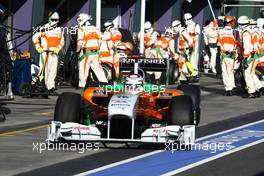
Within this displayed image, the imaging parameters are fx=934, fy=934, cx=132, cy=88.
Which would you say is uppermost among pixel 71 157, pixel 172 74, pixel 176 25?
pixel 176 25

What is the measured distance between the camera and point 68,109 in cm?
1366

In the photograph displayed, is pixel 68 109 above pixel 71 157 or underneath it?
above

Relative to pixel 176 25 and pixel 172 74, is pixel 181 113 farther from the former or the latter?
pixel 176 25

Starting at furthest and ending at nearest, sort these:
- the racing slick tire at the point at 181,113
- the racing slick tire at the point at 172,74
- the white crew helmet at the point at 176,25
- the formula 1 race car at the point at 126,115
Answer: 1. the white crew helmet at the point at 176,25
2. the racing slick tire at the point at 172,74
3. the racing slick tire at the point at 181,113
4. the formula 1 race car at the point at 126,115

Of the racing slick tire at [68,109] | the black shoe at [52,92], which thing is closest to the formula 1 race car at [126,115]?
the racing slick tire at [68,109]

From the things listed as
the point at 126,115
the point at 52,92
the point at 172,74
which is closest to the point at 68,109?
the point at 126,115

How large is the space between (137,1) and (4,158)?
76.9ft

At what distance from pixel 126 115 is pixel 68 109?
99 centimetres

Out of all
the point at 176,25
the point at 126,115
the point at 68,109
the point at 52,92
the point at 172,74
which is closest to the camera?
the point at 126,115

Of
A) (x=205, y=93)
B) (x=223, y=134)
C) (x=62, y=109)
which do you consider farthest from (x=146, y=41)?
(x=62, y=109)

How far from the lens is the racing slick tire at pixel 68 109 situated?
13.6 meters

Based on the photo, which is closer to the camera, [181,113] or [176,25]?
[181,113]

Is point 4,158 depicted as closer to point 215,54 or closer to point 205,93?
point 205,93

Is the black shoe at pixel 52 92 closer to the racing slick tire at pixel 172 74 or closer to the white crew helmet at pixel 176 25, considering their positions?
the racing slick tire at pixel 172 74
